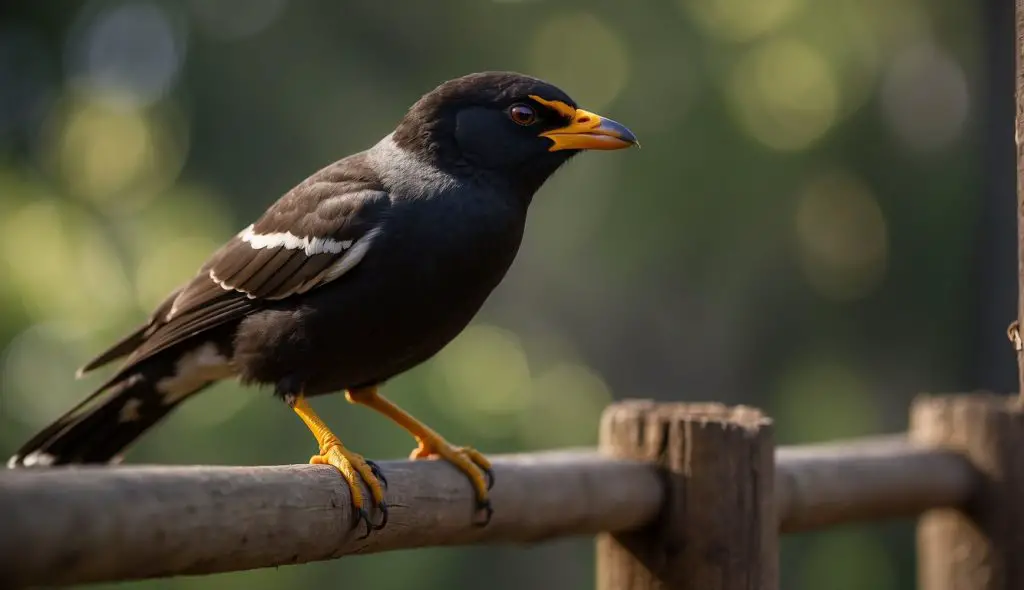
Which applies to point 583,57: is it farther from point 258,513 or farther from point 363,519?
point 258,513

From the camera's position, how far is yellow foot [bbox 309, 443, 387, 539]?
250 centimetres

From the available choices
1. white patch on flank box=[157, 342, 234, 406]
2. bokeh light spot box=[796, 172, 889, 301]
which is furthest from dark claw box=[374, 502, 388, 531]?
bokeh light spot box=[796, 172, 889, 301]

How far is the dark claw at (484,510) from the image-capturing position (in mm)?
2795

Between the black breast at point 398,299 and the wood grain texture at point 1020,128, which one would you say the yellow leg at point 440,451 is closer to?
the black breast at point 398,299

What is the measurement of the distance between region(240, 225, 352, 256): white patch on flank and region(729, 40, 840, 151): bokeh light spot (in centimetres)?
573

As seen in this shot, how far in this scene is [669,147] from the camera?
8.84 meters

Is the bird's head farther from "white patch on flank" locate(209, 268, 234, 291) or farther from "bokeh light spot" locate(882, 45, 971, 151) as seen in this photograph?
"bokeh light spot" locate(882, 45, 971, 151)

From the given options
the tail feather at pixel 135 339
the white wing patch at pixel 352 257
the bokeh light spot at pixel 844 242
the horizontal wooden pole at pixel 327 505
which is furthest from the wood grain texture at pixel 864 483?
the bokeh light spot at pixel 844 242

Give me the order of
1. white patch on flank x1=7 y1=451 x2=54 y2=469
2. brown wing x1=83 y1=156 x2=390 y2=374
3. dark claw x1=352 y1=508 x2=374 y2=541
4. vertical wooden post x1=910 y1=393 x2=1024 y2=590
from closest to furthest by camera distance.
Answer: dark claw x1=352 y1=508 x2=374 y2=541, brown wing x1=83 y1=156 x2=390 y2=374, white patch on flank x1=7 y1=451 x2=54 y2=469, vertical wooden post x1=910 y1=393 x2=1024 y2=590

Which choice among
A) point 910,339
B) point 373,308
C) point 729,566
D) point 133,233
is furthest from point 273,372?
point 910,339

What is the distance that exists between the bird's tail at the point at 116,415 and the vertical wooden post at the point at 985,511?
2.50m

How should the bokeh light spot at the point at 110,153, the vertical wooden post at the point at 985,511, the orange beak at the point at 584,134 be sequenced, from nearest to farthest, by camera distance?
the orange beak at the point at 584,134
the vertical wooden post at the point at 985,511
the bokeh light spot at the point at 110,153

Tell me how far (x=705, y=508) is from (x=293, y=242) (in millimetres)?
1356

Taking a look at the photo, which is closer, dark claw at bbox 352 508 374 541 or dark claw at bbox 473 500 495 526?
dark claw at bbox 352 508 374 541
